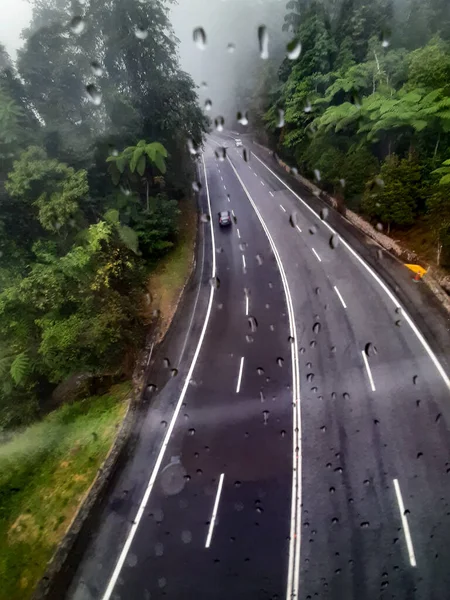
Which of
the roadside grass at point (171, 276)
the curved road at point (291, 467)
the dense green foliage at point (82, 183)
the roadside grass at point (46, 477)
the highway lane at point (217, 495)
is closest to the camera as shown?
the curved road at point (291, 467)

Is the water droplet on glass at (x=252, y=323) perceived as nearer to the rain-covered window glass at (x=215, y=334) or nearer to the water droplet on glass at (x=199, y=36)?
the rain-covered window glass at (x=215, y=334)

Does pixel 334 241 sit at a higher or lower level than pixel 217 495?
lower

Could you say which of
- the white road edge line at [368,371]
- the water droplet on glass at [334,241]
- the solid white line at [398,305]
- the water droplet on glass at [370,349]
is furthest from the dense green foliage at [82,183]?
the solid white line at [398,305]

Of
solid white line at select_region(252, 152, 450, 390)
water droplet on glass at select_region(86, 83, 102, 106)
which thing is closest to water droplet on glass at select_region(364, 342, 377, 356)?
solid white line at select_region(252, 152, 450, 390)

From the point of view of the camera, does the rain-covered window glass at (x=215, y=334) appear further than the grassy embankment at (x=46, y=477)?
No

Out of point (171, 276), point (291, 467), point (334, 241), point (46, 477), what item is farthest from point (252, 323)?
point (46, 477)

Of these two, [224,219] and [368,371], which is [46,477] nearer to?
[368,371]
